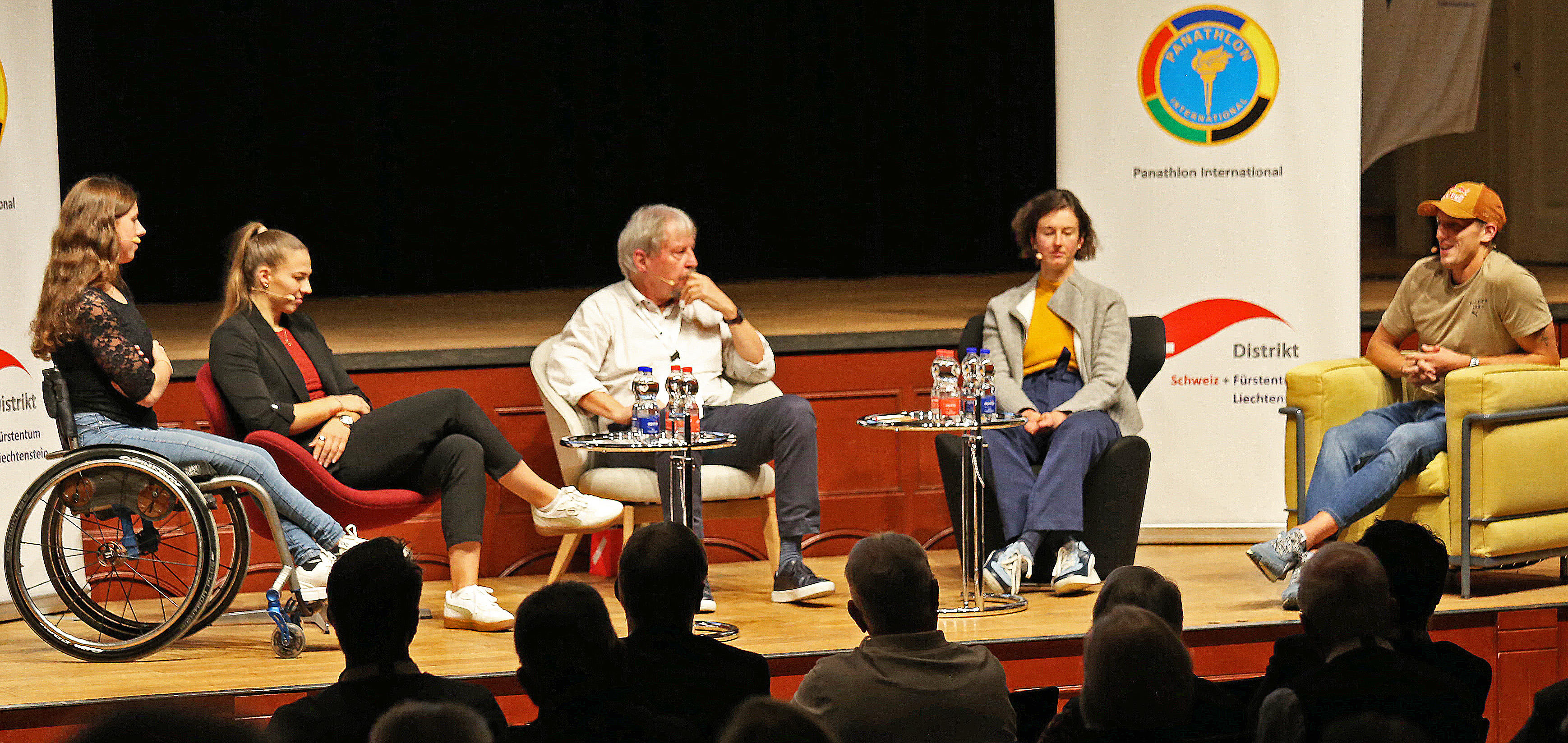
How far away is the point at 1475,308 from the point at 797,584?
201cm

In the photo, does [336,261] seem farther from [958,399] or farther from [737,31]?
[958,399]

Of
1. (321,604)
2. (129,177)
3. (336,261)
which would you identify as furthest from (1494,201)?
(129,177)

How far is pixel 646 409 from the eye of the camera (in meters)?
3.90

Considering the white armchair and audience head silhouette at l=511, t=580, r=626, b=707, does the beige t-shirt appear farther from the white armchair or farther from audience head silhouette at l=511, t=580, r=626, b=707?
audience head silhouette at l=511, t=580, r=626, b=707

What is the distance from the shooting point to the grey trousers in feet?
13.9

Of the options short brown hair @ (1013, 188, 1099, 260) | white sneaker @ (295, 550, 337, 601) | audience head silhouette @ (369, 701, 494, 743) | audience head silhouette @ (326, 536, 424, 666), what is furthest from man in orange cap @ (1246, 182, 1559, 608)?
audience head silhouette @ (369, 701, 494, 743)

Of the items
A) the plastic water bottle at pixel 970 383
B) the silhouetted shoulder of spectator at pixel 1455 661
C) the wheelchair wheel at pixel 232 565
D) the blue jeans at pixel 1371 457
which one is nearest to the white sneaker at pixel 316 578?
the wheelchair wheel at pixel 232 565

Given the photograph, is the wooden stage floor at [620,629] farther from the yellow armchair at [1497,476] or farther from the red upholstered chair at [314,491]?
the red upholstered chair at [314,491]

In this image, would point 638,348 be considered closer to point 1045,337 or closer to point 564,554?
point 564,554

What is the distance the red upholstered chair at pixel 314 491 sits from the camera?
3.78 meters

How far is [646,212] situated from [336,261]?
4610 mm

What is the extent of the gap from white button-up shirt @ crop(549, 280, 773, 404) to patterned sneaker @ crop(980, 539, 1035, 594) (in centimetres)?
89

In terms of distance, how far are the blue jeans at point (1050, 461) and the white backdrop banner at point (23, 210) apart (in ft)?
8.91

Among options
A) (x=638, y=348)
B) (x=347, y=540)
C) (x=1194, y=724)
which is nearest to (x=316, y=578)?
(x=347, y=540)
